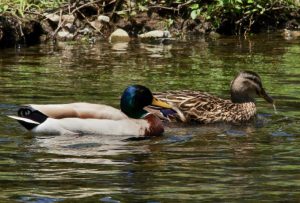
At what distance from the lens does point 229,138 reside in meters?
10.3

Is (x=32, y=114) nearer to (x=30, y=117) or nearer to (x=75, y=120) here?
(x=30, y=117)

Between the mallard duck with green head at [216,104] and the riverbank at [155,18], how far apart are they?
7.21m

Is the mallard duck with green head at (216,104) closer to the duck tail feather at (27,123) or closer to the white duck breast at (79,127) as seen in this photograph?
the white duck breast at (79,127)

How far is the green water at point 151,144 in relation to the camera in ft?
24.7

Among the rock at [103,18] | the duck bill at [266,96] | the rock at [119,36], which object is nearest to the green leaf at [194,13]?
the rock at [119,36]

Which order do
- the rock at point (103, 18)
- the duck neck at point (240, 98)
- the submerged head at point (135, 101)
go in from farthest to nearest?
the rock at point (103, 18) < the duck neck at point (240, 98) < the submerged head at point (135, 101)

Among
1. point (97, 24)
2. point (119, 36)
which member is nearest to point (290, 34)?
point (119, 36)

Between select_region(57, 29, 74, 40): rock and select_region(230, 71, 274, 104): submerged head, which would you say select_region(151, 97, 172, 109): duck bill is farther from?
select_region(57, 29, 74, 40): rock

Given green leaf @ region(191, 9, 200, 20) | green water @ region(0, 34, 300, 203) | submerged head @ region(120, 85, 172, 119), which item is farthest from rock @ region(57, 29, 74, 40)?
submerged head @ region(120, 85, 172, 119)

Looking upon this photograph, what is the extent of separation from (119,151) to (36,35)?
10200 millimetres

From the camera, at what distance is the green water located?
754 centimetres

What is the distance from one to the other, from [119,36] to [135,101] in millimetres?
8832

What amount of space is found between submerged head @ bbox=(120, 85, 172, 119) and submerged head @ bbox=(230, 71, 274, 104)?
172 cm

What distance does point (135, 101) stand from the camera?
10773 millimetres
